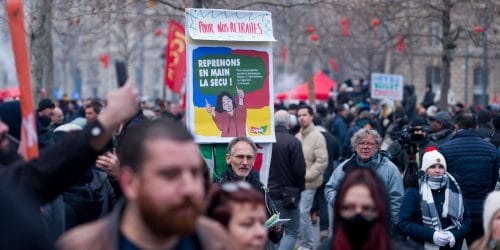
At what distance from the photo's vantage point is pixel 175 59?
17.6m

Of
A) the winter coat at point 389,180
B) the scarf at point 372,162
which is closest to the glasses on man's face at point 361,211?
the winter coat at point 389,180

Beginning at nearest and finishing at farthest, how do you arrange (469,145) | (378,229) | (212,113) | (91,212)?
(378,229), (91,212), (212,113), (469,145)

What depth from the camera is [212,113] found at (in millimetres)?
9234

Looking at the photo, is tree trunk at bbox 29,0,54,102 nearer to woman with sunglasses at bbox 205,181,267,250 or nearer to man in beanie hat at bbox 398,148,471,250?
man in beanie hat at bbox 398,148,471,250

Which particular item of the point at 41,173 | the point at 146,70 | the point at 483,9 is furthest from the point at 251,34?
the point at 146,70

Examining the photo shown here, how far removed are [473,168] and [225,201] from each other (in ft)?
19.4

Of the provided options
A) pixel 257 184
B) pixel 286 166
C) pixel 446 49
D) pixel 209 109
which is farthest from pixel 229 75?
pixel 446 49

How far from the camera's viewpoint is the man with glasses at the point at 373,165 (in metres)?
9.01

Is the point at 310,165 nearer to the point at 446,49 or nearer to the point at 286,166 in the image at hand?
the point at 286,166

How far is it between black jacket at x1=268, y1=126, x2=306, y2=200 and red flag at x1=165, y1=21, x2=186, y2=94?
663 centimetres

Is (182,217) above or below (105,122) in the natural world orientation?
below

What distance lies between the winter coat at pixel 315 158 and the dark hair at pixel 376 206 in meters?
7.76

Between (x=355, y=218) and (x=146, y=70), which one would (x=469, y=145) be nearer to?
(x=355, y=218)

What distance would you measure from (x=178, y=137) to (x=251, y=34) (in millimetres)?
6137
